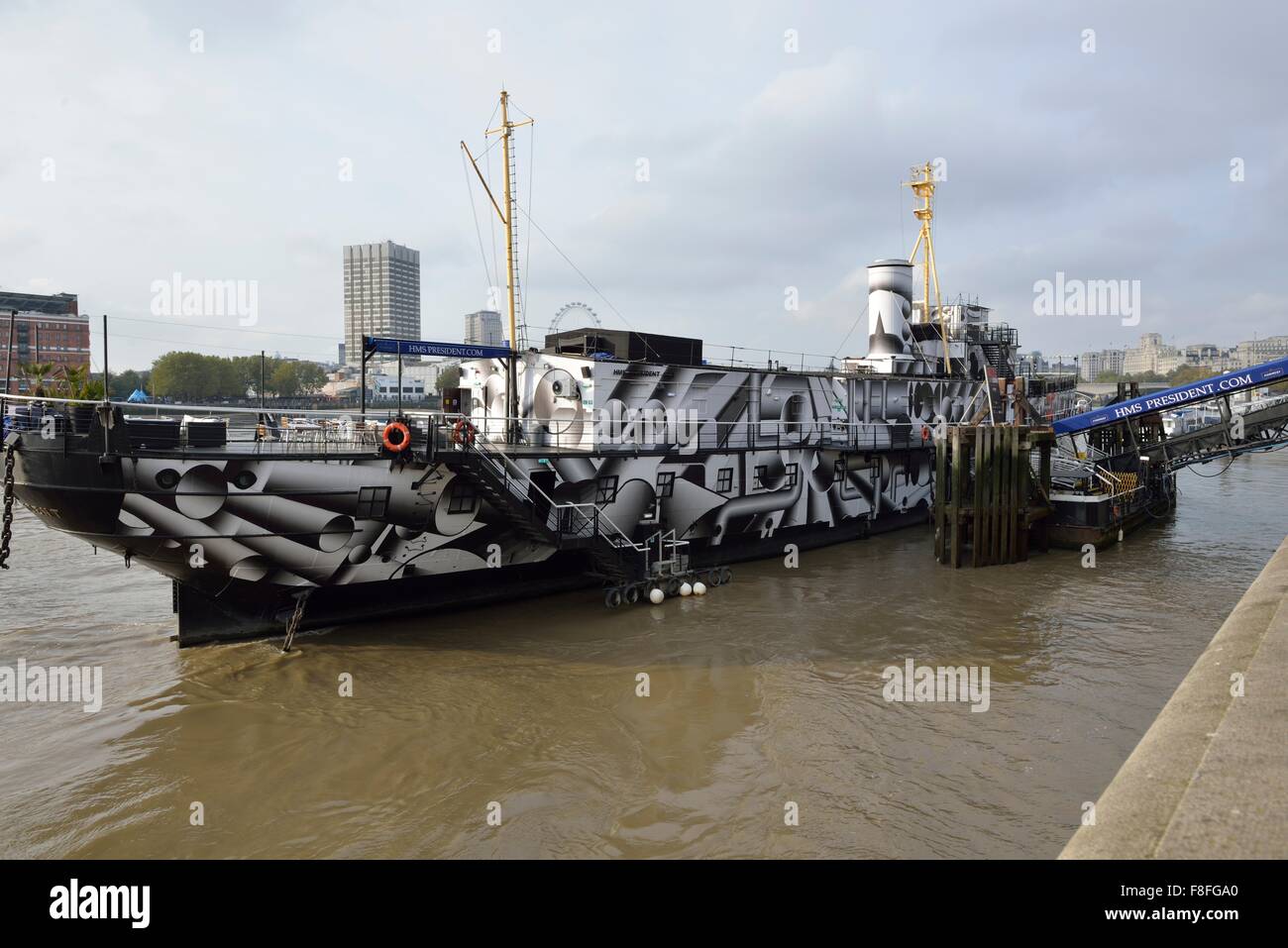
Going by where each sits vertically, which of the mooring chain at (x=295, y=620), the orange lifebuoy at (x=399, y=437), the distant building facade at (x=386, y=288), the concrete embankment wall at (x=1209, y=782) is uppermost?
the distant building facade at (x=386, y=288)

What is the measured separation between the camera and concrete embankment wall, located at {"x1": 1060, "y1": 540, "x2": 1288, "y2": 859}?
3.57 meters

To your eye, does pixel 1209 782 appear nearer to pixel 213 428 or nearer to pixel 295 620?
pixel 295 620

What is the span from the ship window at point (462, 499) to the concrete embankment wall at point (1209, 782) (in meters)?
13.7

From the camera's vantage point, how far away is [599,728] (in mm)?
12016

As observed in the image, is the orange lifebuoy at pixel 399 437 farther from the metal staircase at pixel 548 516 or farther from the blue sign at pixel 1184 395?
the blue sign at pixel 1184 395

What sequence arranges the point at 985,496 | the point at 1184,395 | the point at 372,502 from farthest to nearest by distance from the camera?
1. the point at 1184,395
2. the point at 985,496
3. the point at 372,502

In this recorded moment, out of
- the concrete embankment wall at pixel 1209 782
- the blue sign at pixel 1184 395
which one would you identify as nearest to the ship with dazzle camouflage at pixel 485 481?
the blue sign at pixel 1184 395

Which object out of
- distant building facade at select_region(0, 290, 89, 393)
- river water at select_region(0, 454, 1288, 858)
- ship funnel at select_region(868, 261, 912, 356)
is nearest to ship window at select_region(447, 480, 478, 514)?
river water at select_region(0, 454, 1288, 858)

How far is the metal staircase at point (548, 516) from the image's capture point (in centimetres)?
1631

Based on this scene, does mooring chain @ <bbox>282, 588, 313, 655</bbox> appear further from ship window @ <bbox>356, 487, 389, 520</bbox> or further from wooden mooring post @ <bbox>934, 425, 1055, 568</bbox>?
wooden mooring post @ <bbox>934, 425, 1055, 568</bbox>

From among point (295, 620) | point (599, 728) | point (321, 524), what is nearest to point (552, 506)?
point (321, 524)

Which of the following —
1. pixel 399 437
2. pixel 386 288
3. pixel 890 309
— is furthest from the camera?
pixel 386 288

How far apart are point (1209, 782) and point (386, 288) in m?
108

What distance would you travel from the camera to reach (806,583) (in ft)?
71.1
